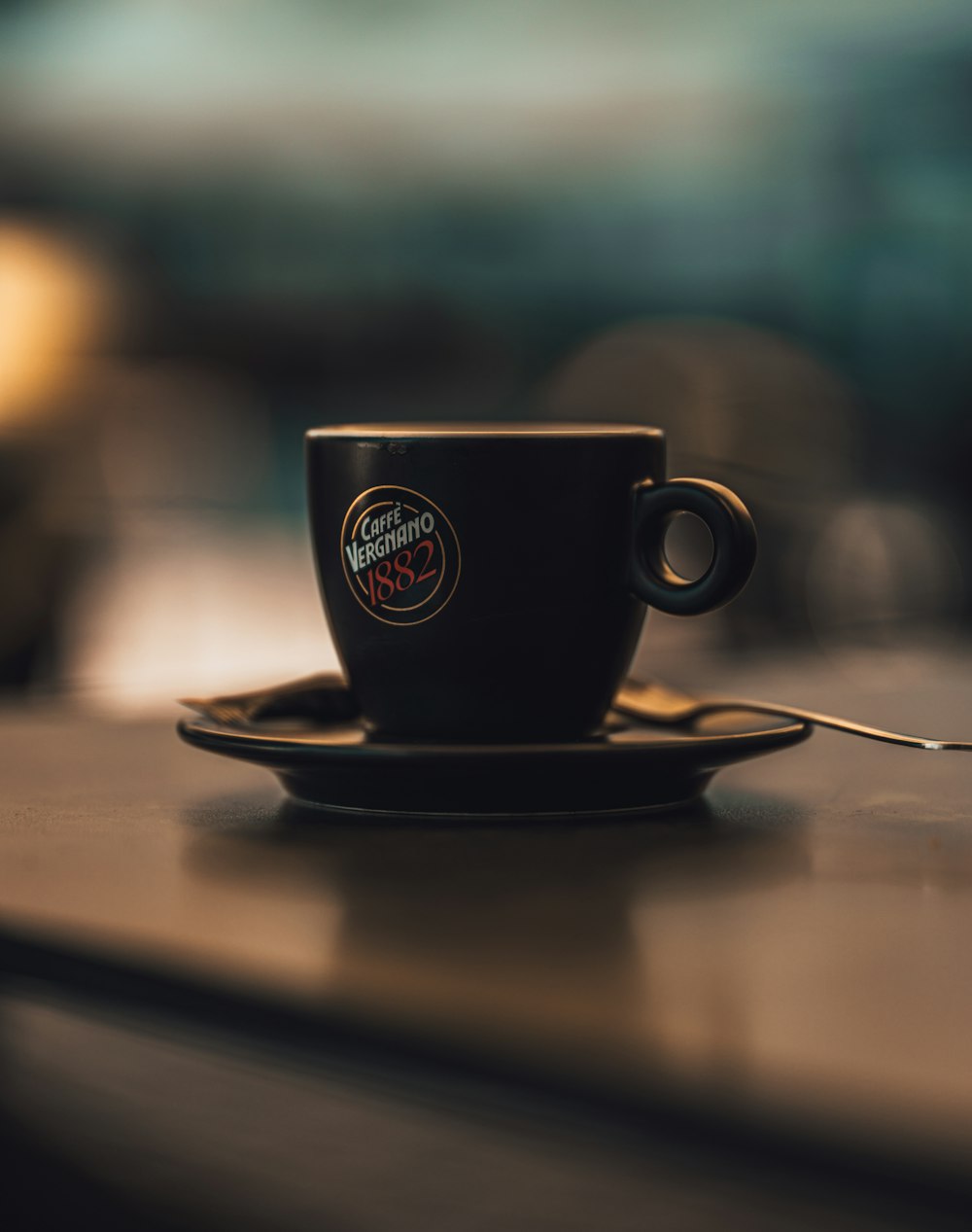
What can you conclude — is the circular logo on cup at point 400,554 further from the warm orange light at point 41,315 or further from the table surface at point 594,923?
the warm orange light at point 41,315

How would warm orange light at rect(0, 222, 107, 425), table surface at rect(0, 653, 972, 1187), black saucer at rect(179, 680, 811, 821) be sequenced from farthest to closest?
warm orange light at rect(0, 222, 107, 425) → black saucer at rect(179, 680, 811, 821) → table surface at rect(0, 653, 972, 1187)

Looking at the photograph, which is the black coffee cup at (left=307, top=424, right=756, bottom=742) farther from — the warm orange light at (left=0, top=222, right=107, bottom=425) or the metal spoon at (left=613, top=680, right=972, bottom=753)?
the warm orange light at (left=0, top=222, right=107, bottom=425)

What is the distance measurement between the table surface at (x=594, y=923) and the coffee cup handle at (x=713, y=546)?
0.22 ft

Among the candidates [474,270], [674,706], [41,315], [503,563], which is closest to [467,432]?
[503,563]

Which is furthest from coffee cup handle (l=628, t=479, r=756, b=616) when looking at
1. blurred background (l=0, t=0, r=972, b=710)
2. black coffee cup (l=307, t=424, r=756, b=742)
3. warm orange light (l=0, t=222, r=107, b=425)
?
warm orange light (l=0, t=222, r=107, b=425)

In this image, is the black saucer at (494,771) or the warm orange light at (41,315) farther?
the warm orange light at (41,315)

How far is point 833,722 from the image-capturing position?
491 mm

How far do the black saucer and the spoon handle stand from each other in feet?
0.05

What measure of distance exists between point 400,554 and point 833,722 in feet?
0.48

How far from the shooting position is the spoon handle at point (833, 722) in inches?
18.6

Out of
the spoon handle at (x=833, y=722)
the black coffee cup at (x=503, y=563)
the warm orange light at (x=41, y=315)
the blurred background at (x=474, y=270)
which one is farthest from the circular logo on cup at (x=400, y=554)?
the warm orange light at (x=41, y=315)

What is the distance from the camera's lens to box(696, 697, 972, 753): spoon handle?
0.47 meters

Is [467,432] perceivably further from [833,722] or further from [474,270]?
[474,270]

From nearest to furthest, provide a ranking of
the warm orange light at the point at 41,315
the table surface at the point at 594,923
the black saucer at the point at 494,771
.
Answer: the table surface at the point at 594,923, the black saucer at the point at 494,771, the warm orange light at the point at 41,315
